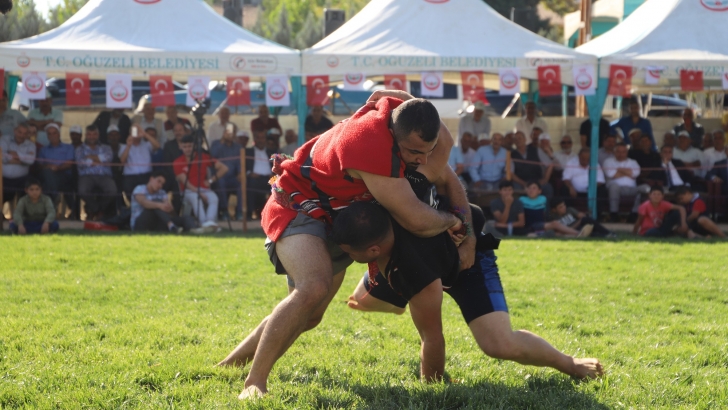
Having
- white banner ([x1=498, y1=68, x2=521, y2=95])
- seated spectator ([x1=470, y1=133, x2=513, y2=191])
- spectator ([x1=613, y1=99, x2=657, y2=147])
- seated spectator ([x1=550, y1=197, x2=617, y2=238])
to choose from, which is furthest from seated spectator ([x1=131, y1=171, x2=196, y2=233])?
spectator ([x1=613, y1=99, x2=657, y2=147])

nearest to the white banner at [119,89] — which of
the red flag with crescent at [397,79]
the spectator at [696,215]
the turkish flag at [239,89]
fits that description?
the turkish flag at [239,89]

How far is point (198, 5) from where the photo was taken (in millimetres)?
13500

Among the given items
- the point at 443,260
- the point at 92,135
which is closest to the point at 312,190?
the point at 443,260

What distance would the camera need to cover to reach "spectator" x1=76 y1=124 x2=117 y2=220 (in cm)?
1227

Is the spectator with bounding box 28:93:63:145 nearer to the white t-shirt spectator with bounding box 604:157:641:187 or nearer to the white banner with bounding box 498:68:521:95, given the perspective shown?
the white banner with bounding box 498:68:521:95

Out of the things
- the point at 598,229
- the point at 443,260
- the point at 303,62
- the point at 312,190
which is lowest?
the point at 598,229

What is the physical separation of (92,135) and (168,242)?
135 inches

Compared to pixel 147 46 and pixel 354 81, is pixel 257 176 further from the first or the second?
pixel 147 46

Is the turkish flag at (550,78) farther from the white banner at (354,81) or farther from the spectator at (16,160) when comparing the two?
the spectator at (16,160)

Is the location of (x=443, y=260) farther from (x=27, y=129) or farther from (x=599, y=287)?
(x=27, y=129)

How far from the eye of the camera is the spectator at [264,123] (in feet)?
45.9

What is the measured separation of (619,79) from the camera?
1261cm

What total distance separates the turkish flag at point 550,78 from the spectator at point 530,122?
6.36 ft

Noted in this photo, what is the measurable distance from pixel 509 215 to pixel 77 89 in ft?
20.8
